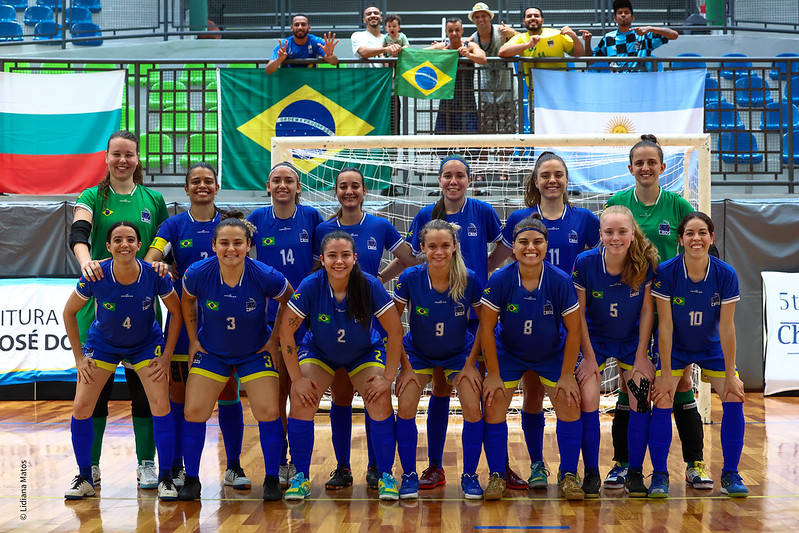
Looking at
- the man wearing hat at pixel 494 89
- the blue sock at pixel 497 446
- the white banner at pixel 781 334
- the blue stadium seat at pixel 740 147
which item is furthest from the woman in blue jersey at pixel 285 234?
the blue stadium seat at pixel 740 147

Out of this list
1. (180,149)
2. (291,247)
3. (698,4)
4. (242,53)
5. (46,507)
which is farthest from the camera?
(698,4)

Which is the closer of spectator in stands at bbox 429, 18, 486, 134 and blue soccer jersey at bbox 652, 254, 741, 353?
blue soccer jersey at bbox 652, 254, 741, 353

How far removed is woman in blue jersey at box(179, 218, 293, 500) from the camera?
410 centimetres

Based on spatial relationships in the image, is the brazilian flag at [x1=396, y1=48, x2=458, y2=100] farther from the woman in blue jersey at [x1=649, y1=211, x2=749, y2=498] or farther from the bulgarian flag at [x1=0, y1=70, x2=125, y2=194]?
the woman in blue jersey at [x1=649, y1=211, x2=749, y2=498]

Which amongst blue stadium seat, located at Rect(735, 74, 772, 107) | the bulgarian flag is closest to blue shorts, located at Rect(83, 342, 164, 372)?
the bulgarian flag

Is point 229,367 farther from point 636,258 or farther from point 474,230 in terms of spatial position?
point 636,258

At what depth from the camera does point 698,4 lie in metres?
14.0

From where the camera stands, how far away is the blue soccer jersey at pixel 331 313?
4.19 m

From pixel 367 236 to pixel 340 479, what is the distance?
4.65 ft

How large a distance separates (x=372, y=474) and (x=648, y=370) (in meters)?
1.63

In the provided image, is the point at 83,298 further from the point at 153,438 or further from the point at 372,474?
the point at 372,474

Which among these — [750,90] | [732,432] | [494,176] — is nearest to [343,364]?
[732,432]

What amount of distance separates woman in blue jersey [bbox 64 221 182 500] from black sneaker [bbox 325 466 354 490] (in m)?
0.84


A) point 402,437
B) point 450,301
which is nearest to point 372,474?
point 402,437
